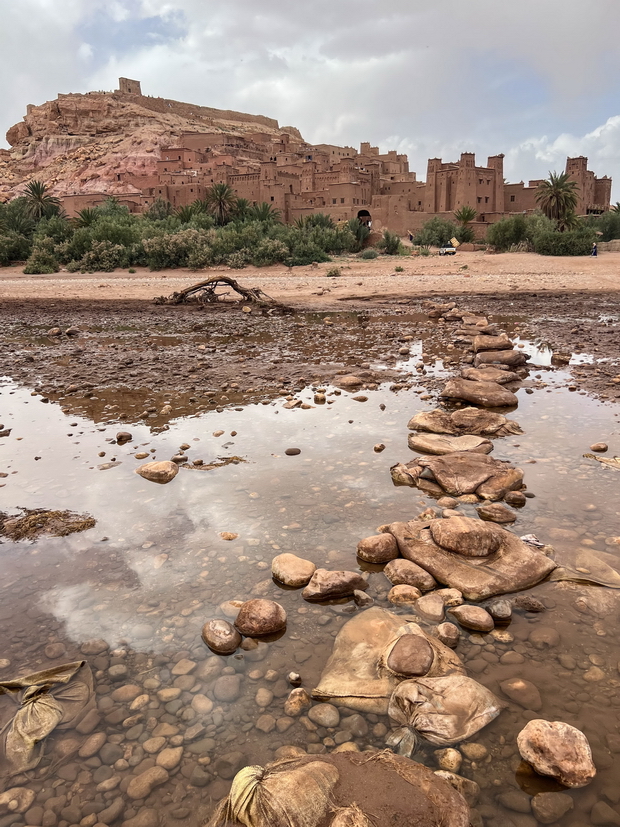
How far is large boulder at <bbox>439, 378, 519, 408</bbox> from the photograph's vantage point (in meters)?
5.92

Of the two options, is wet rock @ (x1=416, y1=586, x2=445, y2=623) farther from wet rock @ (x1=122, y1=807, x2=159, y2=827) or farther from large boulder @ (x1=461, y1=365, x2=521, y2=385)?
large boulder @ (x1=461, y1=365, x2=521, y2=385)

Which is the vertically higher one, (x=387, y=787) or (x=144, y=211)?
(x=144, y=211)

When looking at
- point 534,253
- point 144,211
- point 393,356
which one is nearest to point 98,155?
point 144,211

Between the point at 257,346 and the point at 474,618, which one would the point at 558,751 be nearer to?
the point at 474,618

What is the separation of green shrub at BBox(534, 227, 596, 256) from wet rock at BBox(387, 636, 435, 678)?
3070 centimetres

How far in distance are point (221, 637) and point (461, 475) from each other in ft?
7.45

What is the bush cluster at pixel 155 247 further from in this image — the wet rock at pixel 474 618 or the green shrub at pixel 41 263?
the wet rock at pixel 474 618

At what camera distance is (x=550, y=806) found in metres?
1.66

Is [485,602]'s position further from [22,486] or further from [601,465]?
[22,486]

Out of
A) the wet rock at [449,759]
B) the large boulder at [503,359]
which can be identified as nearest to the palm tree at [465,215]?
the large boulder at [503,359]

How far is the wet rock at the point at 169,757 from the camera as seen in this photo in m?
1.85

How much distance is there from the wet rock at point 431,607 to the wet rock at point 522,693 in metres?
0.45

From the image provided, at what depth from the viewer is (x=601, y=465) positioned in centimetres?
421

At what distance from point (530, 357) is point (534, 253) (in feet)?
79.9
